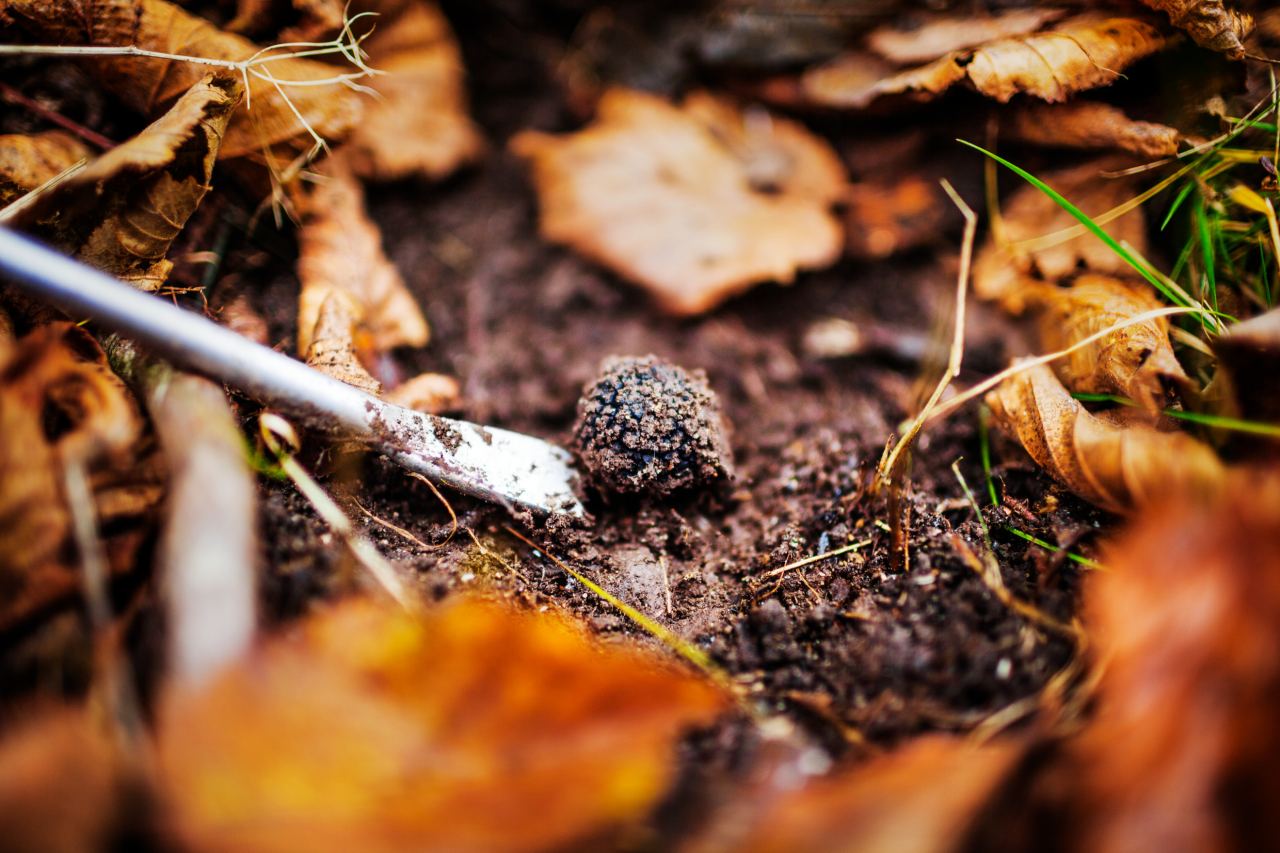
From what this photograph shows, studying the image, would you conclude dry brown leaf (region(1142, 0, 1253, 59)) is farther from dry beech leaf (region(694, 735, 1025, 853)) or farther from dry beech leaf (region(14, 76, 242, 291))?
dry beech leaf (region(14, 76, 242, 291))

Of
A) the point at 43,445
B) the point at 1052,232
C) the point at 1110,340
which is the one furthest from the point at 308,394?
the point at 1052,232

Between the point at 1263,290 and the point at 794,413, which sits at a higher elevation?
the point at 1263,290

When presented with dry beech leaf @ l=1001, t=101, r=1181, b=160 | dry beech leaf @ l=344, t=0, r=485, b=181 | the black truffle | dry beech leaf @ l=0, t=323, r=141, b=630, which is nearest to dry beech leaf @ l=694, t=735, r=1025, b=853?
the black truffle

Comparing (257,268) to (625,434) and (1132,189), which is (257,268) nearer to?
(625,434)

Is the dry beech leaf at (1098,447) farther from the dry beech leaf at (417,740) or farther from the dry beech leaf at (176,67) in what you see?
the dry beech leaf at (176,67)

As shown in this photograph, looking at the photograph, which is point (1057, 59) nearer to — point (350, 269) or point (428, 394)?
point (428, 394)

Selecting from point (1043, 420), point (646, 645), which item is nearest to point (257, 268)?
point (646, 645)
